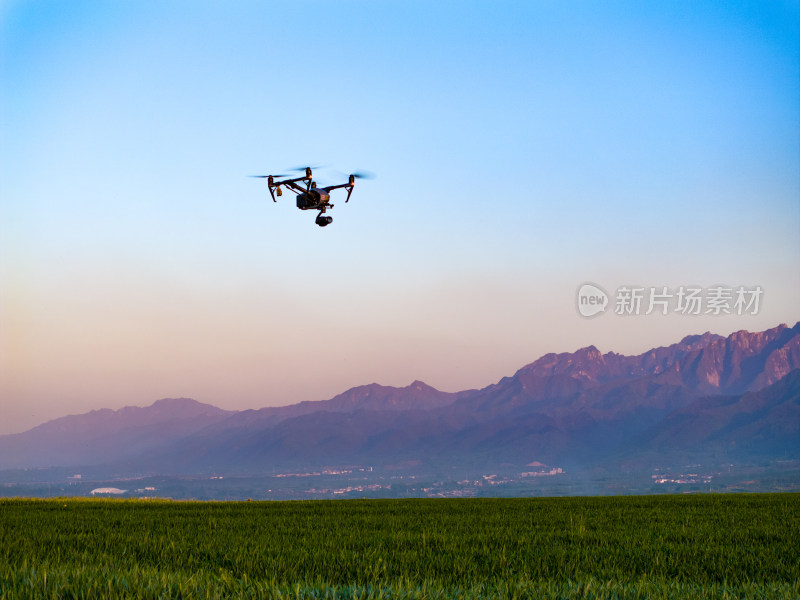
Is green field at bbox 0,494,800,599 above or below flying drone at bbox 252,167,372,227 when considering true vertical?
below

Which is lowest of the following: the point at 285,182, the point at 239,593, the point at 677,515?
the point at 677,515

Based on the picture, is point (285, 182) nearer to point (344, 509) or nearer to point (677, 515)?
point (344, 509)

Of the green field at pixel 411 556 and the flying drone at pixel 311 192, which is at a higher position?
the flying drone at pixel 311 192

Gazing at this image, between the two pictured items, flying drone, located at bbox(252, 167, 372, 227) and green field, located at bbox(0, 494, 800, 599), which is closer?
green field, located at bbox(0, 494, 800, 599)

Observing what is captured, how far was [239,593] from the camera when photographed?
995 centimetres

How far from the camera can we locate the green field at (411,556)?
10.9 m

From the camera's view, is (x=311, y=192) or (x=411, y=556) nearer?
(x=411, y=556)

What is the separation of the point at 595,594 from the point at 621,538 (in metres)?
11.7

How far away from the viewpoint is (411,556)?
57.2 ft

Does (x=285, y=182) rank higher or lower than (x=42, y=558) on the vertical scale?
higher

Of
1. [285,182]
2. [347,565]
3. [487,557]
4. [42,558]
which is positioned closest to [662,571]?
[487,557]

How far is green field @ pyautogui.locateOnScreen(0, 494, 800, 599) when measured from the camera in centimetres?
1085

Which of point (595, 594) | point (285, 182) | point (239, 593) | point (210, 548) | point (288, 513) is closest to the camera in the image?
point (239, 593)

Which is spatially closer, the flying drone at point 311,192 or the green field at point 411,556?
the green field at point 411,556
